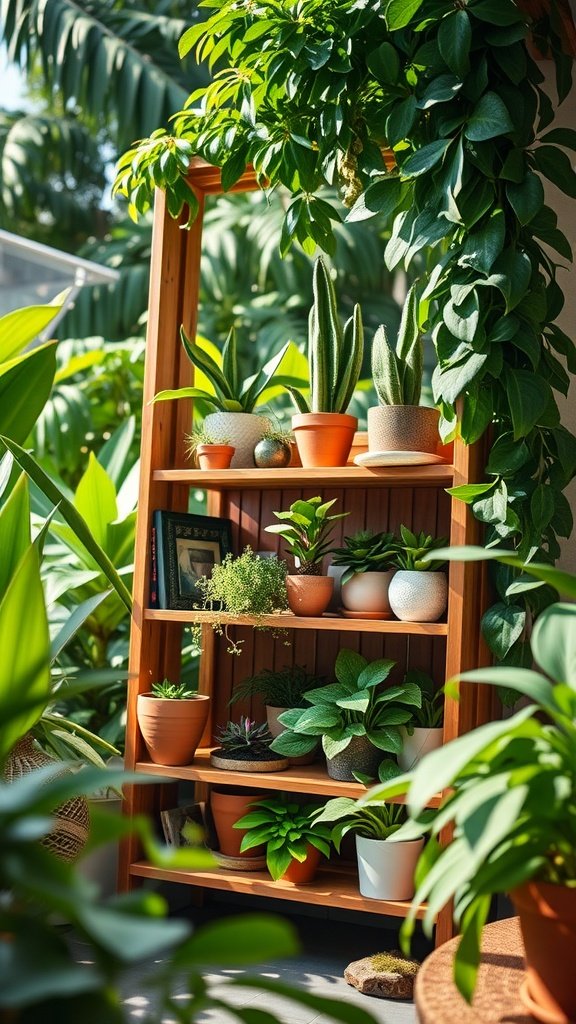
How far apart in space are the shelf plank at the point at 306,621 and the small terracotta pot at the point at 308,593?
18mm

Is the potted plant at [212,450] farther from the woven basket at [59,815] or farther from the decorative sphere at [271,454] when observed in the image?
the woven basket at [59,815]

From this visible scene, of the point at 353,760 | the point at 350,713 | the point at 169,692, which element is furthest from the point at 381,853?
the point at 169,692

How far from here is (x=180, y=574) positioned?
8.70 feet

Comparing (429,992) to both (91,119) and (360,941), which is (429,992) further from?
(91,119)

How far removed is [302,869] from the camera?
239 centimetres

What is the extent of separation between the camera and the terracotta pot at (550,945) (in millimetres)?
1072

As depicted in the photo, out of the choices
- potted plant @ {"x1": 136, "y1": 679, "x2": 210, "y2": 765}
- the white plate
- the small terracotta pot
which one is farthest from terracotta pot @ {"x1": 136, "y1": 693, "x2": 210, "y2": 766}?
the white plate

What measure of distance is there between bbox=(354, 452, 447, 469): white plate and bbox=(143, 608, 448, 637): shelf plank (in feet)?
1.17

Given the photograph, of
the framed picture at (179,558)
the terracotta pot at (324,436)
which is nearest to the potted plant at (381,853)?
the framed picture at (179,558)

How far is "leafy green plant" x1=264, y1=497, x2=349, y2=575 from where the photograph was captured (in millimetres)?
2455

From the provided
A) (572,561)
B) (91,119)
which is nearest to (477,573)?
(572,561)

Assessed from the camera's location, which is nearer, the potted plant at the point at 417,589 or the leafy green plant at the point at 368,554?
the potted plant at the point at 417,589

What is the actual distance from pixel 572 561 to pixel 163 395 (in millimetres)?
1113

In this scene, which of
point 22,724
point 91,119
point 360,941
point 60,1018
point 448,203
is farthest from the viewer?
point 91,119
